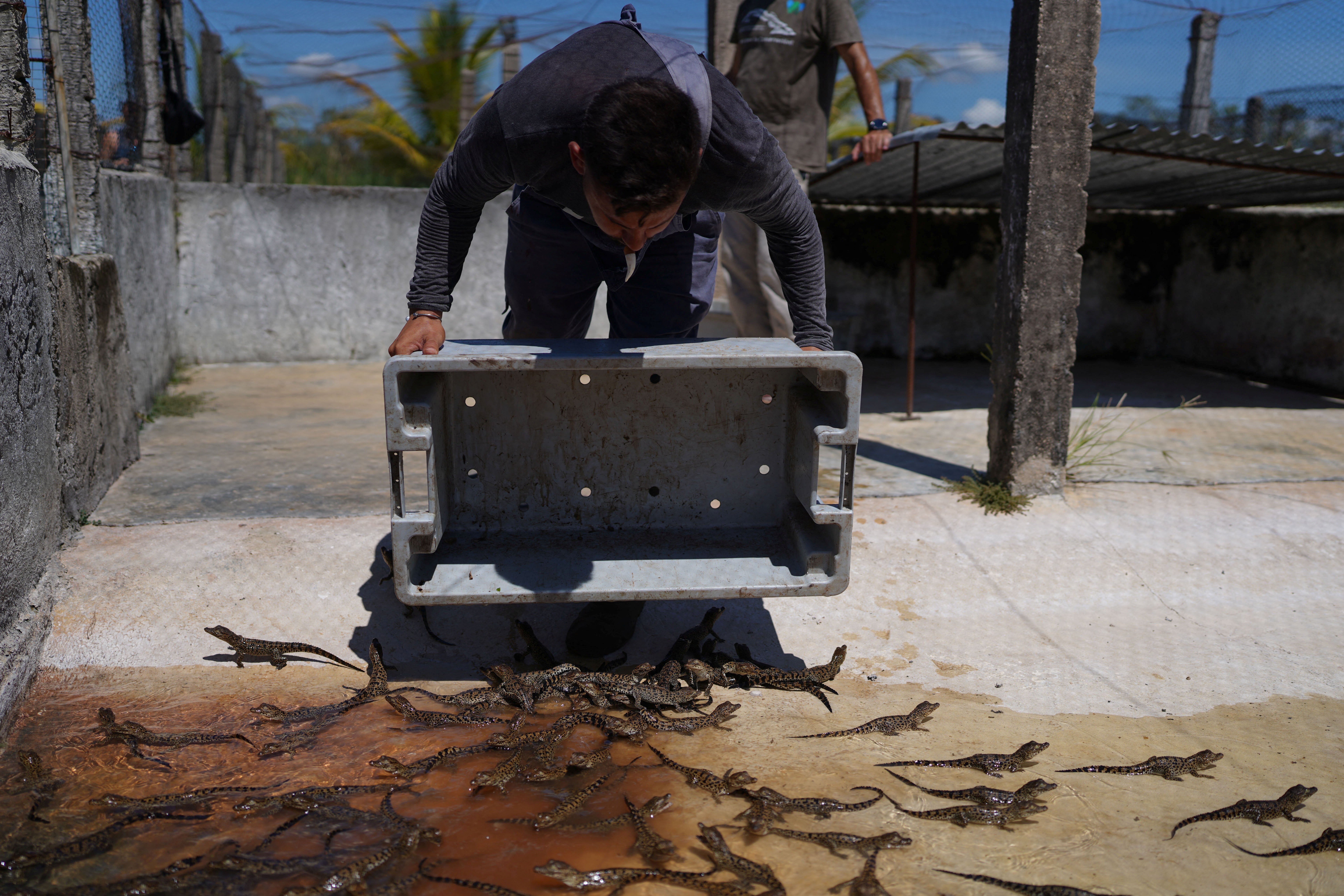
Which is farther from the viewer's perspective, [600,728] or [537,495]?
[537,495]

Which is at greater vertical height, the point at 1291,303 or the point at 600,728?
the point at 1291,303

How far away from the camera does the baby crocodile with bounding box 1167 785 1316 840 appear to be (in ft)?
8.09

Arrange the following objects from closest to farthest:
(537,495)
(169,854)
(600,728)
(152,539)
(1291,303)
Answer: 1. (169,854)
2. (600,728)
3. (537,495)
4. (152,539)
5. (1291,303)

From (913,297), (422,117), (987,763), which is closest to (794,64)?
(913,297)

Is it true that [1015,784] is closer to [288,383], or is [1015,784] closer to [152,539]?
[152,539]

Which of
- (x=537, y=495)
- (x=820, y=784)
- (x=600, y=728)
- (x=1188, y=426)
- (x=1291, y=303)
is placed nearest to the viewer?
(x=820, y=784)

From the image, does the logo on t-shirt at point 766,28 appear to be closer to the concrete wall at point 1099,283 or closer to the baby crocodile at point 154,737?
the concrete wall at point 1099,283

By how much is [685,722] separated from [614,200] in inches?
60.0

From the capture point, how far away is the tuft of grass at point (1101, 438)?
4.80 metres

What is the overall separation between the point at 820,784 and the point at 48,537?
2784 mm

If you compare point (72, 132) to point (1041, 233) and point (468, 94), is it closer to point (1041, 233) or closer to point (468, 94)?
point (1041, 233)

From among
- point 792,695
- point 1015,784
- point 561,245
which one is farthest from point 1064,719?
point 561,245

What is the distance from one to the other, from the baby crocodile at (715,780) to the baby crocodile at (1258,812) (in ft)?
3.60

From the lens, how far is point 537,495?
10.8 feet
